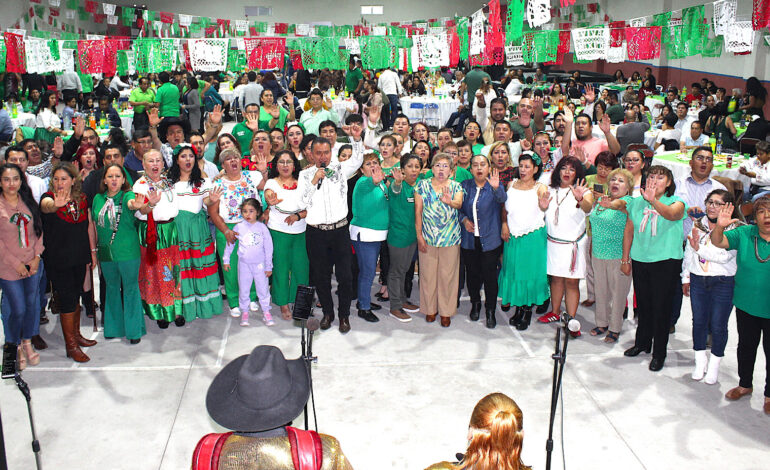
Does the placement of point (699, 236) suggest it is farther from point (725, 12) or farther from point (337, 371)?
point (725, 12)

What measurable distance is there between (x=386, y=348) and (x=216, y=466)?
356 centimetres

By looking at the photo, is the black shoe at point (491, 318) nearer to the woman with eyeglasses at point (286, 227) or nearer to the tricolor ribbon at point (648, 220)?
the tricolor ribbon at point (648, 220)

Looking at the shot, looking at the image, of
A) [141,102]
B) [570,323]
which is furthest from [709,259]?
[141,102]

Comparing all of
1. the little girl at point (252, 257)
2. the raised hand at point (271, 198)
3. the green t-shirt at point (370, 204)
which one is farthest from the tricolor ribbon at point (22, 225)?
the green t-shirt at point (370, 204)

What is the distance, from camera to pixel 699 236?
4.76m

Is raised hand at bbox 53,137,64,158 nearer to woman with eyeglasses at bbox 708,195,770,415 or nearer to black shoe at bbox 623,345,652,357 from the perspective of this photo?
black shoe at bbox 623,345,652,357

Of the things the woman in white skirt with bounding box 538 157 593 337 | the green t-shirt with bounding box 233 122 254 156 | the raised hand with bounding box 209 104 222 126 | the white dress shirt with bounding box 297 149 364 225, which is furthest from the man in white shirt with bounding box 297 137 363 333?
the green t-shirt with bounding box 233 122 254 156

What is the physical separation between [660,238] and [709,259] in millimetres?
380

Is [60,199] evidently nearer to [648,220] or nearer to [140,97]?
[648,220]

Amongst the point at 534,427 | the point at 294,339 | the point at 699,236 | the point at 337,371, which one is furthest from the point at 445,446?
the point at 699,236

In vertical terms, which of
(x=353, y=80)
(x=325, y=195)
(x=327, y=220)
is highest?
(x=353, y=80)

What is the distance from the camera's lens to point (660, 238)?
16.1 ft

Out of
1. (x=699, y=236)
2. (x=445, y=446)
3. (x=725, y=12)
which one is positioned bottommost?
(x=445, y=446)

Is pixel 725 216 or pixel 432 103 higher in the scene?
pixel 432 103
